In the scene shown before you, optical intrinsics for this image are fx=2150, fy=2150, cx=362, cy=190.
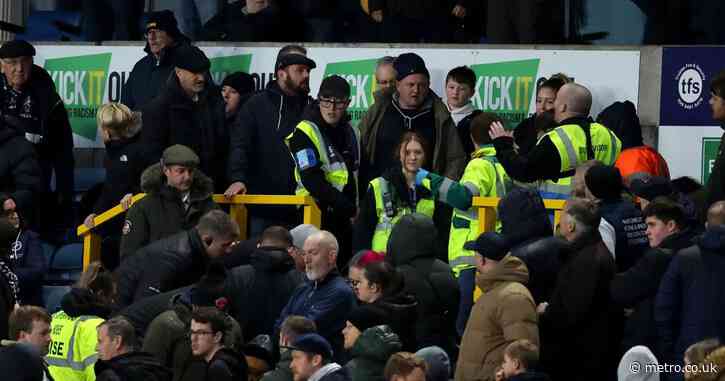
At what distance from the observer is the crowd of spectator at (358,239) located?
12.2m

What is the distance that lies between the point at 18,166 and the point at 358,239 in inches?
132

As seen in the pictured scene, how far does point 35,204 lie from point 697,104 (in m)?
5.18

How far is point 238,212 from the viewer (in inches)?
613

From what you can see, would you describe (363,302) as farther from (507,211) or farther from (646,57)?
(646,57)

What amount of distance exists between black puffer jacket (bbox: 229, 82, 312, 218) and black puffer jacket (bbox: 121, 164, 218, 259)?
0.81 meters

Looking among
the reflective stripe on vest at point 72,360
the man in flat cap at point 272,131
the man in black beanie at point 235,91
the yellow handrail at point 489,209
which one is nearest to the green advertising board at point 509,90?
the man in flat cap at point 272,131

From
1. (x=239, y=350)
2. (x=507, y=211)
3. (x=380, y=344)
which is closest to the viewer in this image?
(x=380, y=344)

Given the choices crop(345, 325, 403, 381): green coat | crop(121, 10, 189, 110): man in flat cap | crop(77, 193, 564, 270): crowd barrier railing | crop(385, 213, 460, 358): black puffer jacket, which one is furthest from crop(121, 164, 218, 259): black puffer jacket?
crop(345, 325, 403, 381): green coat

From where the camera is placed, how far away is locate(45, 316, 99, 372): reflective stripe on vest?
13359 mm

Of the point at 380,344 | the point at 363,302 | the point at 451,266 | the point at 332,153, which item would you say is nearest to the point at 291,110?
the point at 332,153

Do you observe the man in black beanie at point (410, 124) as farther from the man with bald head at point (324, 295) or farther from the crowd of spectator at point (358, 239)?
the man with bald head at point (324, 295)

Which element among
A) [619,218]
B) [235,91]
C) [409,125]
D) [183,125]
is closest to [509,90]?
[409,125]

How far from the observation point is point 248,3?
60.4 feet

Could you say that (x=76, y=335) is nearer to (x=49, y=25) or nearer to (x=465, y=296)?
(x=465, y=296)
